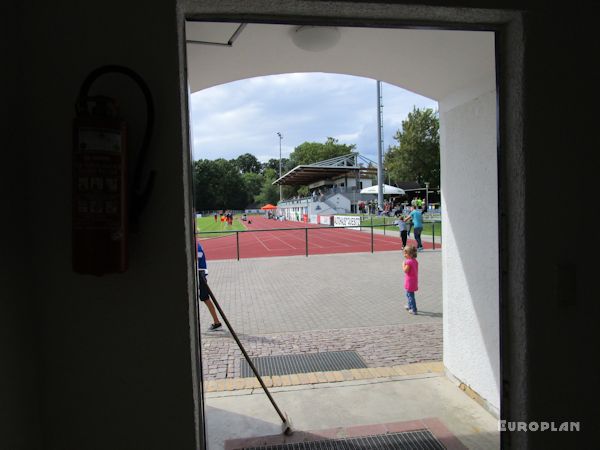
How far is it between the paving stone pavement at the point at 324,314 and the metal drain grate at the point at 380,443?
1.49 metres

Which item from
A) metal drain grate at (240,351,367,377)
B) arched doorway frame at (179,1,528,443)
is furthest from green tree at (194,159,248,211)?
arched doorway frame at (179,1,528,443)

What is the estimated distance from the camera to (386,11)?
1.97 m

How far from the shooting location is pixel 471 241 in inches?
139

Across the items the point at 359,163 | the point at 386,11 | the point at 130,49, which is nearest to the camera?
the point at 130,49

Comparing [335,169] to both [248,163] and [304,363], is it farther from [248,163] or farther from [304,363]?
[248,163]

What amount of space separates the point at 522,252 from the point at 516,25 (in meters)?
1.24

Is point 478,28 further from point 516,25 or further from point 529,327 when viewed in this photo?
point 529,327

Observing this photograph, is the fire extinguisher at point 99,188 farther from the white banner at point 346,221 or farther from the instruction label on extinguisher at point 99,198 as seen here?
the white banner at point 346,221

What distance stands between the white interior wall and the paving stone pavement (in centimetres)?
110

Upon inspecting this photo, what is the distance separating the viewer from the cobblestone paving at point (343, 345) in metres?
4.63

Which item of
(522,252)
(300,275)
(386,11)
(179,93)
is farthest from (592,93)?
(300,275)

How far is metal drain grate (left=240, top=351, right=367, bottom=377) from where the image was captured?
4402mm

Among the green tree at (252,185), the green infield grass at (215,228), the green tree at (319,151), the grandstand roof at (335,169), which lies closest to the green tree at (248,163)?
the green tree at (252,185)

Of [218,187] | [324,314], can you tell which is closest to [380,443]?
[324,314]
